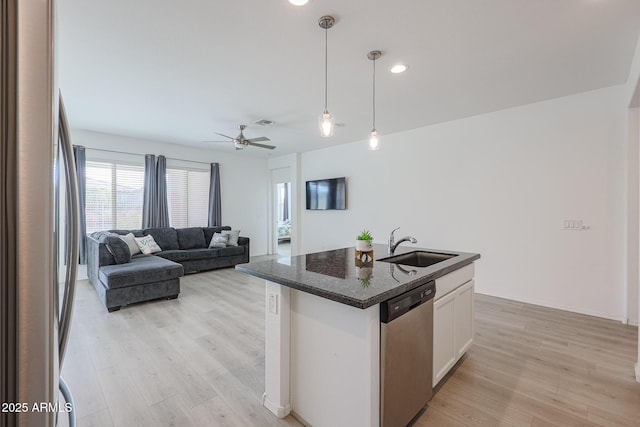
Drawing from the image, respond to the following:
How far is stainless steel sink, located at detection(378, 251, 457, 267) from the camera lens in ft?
8.67

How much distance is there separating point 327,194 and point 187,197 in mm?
Answer: 3258

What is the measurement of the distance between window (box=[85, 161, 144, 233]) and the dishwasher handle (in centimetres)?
609

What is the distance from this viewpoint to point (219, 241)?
642 centimetres

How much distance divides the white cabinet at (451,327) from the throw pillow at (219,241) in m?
5.11

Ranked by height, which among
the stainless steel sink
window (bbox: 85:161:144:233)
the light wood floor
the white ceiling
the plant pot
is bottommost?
the light wood floor

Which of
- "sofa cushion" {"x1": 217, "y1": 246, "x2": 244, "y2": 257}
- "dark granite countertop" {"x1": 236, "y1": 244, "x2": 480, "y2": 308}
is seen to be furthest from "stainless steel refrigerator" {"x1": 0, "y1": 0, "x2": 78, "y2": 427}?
"sofa cushion" {"x1": 217, "y1": 246, "x2": 244, "y2": 257}

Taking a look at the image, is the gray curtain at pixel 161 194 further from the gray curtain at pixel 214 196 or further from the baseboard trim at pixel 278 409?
the baseboard trim at pixel 278 409

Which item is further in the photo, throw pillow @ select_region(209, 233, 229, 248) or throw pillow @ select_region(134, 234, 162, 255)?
throw pillow @ select_region(209, 233, 229, 248)

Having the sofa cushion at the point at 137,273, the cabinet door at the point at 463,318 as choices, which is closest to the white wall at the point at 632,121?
the cabinet door at the point at 463,318

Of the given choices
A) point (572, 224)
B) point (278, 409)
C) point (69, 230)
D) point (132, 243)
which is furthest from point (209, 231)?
point (572, 224)

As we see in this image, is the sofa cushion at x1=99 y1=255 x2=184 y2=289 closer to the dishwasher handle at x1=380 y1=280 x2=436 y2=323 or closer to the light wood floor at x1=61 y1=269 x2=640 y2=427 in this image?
the light wood floor at x1=61 y1=269 x2=640 y2=427

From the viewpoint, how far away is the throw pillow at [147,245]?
530 cm

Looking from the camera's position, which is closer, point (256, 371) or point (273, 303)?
point (273, 303)

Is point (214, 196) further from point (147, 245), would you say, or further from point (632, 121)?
point (632, 121)
